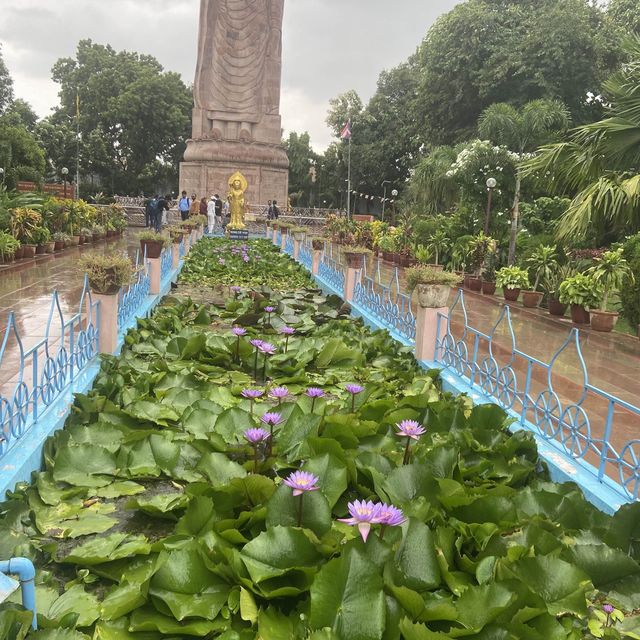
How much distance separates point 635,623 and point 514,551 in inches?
16.0

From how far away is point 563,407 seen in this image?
15.7ft

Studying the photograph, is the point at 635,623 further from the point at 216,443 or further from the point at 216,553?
the point at 216,443

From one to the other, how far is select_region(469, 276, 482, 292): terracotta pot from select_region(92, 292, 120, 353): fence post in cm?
920

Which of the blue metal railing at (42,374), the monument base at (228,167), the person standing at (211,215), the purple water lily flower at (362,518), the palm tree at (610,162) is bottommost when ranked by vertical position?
the blue metal railing at (42,374)

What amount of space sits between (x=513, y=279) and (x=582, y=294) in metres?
2.13

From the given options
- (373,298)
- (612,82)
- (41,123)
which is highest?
(41,123)

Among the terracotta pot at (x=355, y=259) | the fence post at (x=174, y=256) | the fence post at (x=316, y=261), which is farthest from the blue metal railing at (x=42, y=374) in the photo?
the fence post at (x=316, y=261)

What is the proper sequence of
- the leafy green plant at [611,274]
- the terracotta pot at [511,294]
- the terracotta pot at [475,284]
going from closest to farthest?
the leafy green plant at [611,274] → the terracotta pot at [511,294] → the terracotta pot at [475,284]

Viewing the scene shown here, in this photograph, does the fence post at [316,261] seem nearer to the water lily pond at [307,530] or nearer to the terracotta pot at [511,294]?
the terracotta pot at [511,294]

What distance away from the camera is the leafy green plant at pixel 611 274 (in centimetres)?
873

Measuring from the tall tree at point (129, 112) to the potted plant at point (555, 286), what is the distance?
3110 centimetres

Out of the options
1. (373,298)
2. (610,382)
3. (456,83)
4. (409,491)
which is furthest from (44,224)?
(456,83)

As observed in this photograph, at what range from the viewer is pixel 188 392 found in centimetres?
387

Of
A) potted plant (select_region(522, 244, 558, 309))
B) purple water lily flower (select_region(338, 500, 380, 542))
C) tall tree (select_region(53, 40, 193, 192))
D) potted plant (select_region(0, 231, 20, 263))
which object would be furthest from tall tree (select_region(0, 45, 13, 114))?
purple water lily flower (select_region(338, 500, 380, 542))
